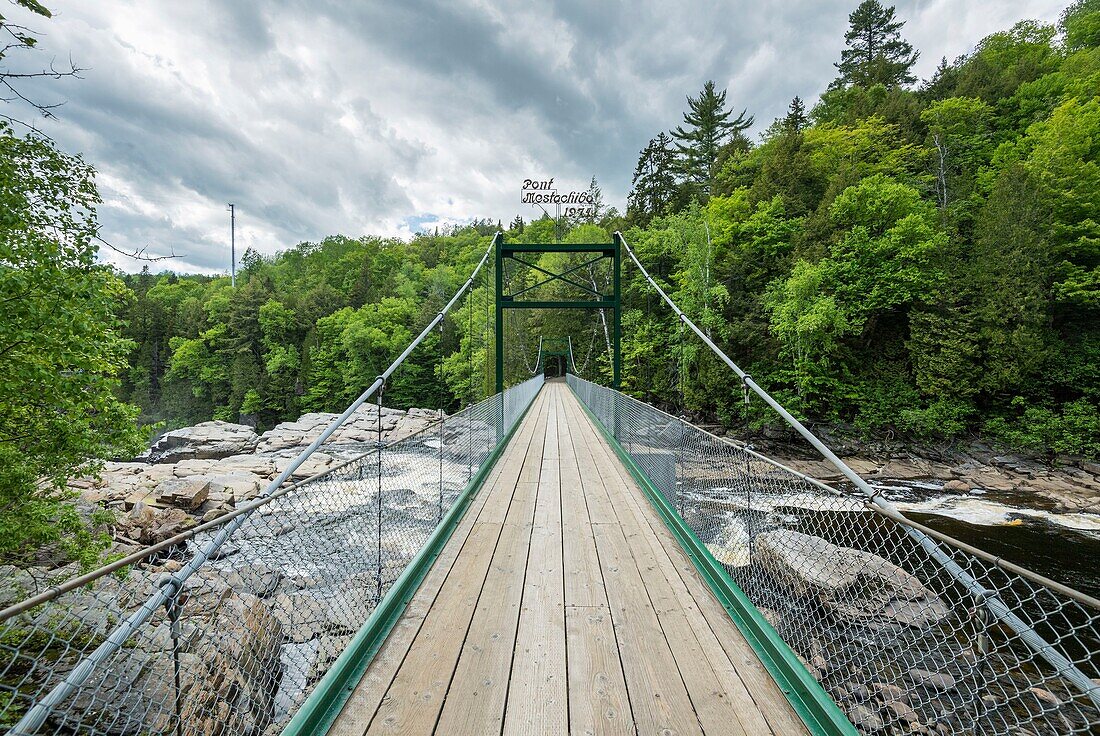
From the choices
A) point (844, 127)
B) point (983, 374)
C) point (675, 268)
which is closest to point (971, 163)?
point (844, 127)

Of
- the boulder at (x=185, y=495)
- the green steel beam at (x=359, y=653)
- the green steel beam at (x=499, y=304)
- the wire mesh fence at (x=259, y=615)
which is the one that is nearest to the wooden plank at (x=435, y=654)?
the green steel beam at (x=359, y=653)

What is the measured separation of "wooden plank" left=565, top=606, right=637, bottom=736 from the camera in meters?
1.33

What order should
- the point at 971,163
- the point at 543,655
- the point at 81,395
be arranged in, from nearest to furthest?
the point at 543,655 < the point at 81,395 < the point at 971,163

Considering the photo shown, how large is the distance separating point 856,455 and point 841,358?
3.25 m

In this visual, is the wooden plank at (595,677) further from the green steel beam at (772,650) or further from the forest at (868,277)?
the forest at (868,277)

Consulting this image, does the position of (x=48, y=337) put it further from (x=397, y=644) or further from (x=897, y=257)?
(x=897, y=257)

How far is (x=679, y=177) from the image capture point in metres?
26.9

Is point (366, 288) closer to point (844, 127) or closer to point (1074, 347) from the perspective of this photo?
point (844, 127)

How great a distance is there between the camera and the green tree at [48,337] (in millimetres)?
3256

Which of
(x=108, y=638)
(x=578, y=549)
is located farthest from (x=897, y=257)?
(x=108, y=638)

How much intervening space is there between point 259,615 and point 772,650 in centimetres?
306

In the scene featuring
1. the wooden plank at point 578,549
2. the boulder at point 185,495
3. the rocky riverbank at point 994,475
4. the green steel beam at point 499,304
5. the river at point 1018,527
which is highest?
the green steel beam at point 499,304

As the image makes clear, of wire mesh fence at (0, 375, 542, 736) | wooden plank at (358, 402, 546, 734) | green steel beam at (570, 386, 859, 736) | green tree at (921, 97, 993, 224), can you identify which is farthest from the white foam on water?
green tree at (921, 97, 993, 224)

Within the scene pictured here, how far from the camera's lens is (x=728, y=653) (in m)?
1.63
